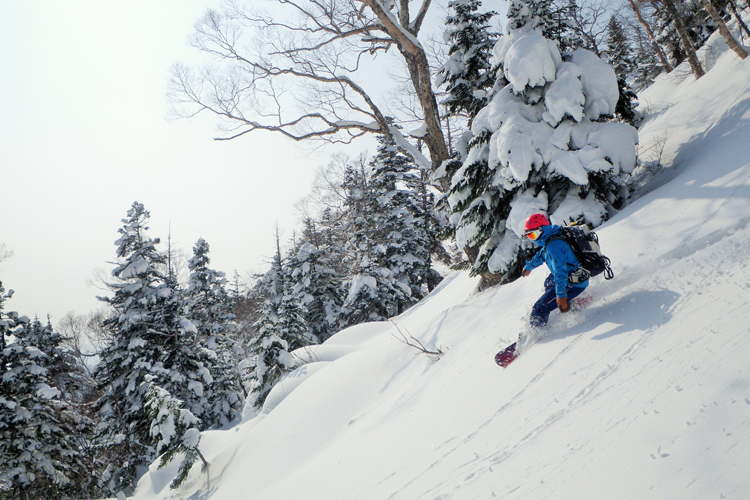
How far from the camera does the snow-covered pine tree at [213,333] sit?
19.4 m

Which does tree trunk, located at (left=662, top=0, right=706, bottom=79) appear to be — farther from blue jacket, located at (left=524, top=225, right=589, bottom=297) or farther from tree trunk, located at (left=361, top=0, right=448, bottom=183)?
blue jacket, located at (left=524, top=225, right=589, bottom=297)

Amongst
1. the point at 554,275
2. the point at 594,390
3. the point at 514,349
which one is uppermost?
the point at 554,275

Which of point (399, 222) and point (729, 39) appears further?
point (399, 222)

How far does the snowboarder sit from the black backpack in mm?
55

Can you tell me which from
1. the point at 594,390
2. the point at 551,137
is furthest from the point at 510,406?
the point at 551,137

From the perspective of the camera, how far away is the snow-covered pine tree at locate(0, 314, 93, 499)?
468 inches

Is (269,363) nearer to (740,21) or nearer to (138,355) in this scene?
(138,355)

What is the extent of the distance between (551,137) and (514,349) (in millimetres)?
3645

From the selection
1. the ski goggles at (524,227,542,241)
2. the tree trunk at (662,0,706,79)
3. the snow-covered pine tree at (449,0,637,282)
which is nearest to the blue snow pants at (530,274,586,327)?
the ski goggles at (524,227,542,241)

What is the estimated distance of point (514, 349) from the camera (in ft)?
13.6

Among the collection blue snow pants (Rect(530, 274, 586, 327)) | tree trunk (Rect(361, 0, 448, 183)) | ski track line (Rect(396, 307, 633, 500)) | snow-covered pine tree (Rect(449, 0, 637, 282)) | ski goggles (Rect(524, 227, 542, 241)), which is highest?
tree trunk (Rect(361, 0, 448, 183))

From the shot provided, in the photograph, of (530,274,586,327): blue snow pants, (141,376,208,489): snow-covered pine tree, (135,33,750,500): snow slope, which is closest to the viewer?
(135,33,750,500): snow slope

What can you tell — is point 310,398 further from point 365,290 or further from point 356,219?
point 356,219

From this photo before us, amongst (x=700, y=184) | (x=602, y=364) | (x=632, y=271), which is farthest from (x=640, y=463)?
(x=700, y=184)
